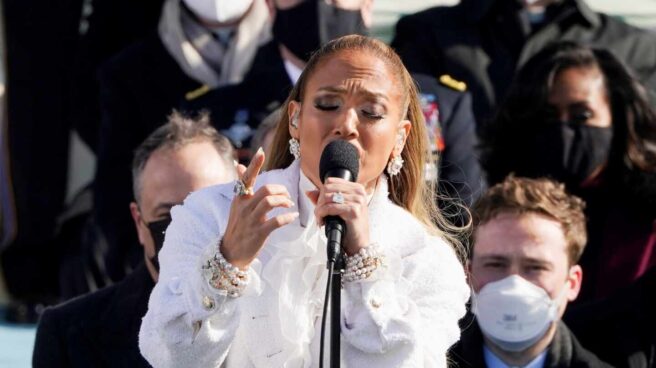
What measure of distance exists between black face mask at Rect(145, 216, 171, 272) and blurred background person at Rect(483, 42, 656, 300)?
1.50 m

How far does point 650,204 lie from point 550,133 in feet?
1.41

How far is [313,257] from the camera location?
3.69 metres

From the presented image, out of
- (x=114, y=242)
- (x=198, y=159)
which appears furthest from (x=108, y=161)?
(x=198, y=159)

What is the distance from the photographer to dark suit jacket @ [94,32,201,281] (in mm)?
6484

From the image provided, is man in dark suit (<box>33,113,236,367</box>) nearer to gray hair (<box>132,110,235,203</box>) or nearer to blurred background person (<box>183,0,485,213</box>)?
gray hair (<box>132,110,235,203</box>)

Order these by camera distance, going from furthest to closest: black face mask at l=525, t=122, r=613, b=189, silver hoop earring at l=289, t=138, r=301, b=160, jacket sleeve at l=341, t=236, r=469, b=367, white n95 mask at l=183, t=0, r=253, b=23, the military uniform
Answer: white n95 mask at l=183, t=0, r=253, b=23, black face mask at l=525, t=122, r=613, b=189, the military uniform, silver hoop earring at l=289, t=138, r=301, b=160, jacket sleeve at l=341, t=236, r=469, b=367

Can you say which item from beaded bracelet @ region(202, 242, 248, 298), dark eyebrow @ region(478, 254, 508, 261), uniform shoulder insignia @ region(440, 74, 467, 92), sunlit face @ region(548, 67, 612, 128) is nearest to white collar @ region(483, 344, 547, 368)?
dark eyebrow @ region(478, 254, 508, 261)

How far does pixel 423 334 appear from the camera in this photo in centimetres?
362

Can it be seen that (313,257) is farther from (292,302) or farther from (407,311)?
(407,311)

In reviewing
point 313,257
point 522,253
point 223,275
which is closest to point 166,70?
point 522,253

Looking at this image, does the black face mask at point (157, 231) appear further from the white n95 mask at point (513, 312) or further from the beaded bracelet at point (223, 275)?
the beaded bracelet at point (223, 275)

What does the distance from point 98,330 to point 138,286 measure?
0.16m

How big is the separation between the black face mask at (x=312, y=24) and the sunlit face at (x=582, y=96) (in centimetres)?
70

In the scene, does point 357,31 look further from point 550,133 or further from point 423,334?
point 423,334
